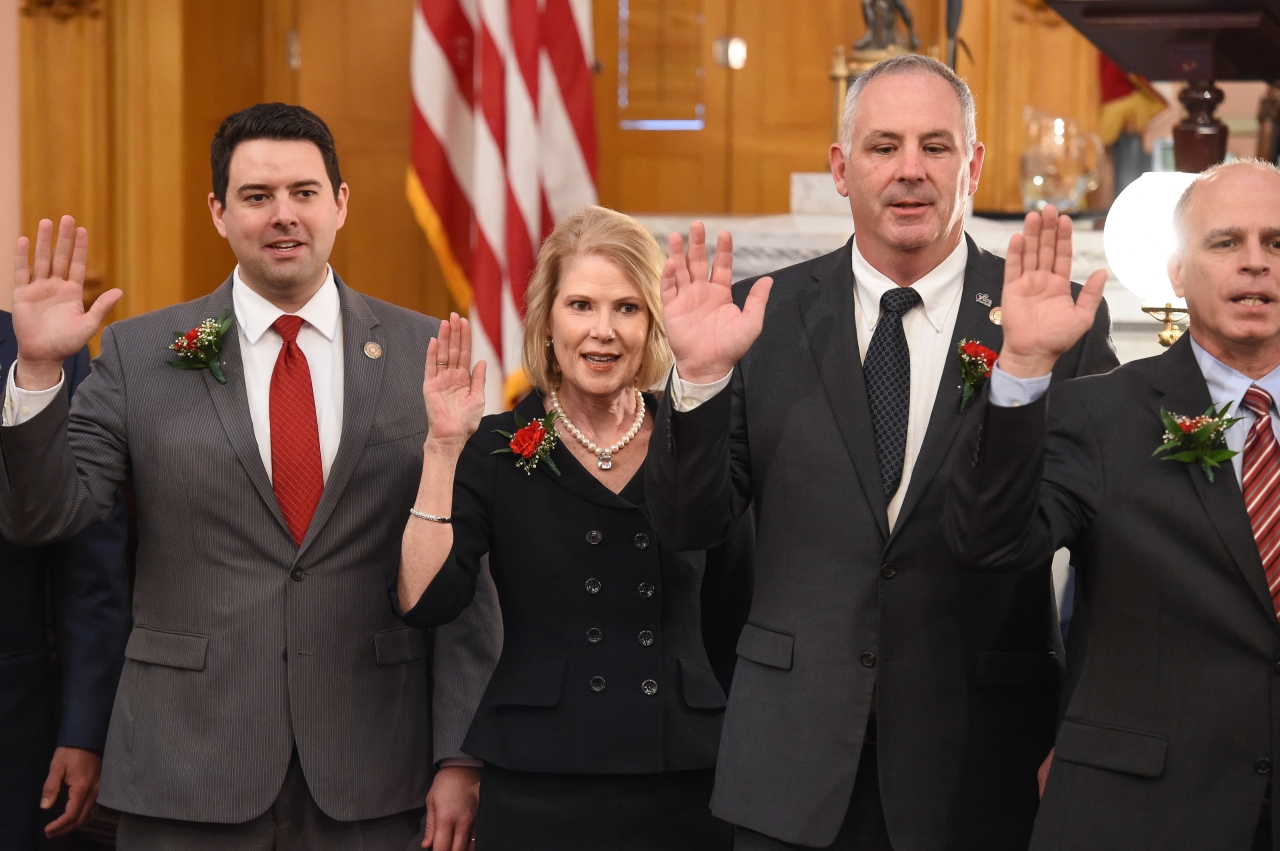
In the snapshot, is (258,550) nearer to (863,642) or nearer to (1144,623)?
(863,642)

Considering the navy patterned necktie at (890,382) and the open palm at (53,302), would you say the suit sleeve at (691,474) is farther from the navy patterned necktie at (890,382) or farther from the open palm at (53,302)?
the open palm at (53,302)

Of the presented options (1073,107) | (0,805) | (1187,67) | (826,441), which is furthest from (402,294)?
(826,441)

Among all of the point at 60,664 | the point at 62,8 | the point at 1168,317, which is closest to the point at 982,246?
the point at 1168,317

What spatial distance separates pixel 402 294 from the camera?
20.6 feet

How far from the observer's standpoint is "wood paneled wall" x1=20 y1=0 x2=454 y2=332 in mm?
5672

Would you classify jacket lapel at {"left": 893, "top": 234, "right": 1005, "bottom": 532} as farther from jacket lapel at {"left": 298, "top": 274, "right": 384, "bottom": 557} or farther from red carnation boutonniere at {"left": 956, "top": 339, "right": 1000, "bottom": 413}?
jacket lapel at {"left": 298, "top": 274, "right": 384, "bottom": 557}

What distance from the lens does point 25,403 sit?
2.24 meters

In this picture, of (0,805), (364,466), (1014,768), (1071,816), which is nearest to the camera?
(1071,816)

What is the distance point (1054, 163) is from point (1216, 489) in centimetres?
317

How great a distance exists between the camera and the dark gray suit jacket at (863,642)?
2.10 m

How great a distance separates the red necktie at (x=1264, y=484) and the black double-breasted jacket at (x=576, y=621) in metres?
0.85

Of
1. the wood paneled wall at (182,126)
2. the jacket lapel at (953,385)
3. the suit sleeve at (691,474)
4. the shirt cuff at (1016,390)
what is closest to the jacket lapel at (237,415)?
the suit sleeve at (691,474)

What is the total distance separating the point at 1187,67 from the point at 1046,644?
229cm

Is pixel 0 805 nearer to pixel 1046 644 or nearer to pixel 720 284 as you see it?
pixel 720 284
